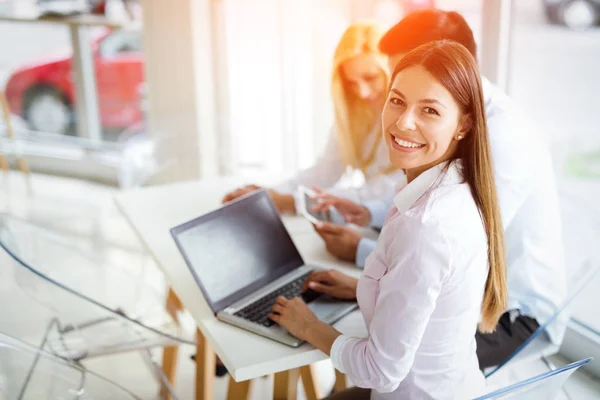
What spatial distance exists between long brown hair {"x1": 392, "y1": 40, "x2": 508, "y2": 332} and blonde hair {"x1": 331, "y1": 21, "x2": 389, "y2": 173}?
676 mm

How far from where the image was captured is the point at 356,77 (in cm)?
200

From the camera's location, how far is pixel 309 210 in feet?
6.68

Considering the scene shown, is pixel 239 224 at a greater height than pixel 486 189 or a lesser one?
lesser

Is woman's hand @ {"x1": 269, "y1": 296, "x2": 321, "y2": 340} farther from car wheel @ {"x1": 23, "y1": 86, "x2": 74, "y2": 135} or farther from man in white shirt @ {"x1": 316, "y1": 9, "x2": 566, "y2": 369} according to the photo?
car wheel @ {"x1": 23, "y1": 86, "x2": 74, "y2": 135}

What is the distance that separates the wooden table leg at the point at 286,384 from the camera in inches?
61.7

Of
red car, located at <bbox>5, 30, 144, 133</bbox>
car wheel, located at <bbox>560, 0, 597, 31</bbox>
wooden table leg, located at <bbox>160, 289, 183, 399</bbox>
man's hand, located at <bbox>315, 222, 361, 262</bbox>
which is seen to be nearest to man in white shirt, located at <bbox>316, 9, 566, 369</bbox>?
man's hand, located at <bbox>315, 222, 361, 262</bbox>

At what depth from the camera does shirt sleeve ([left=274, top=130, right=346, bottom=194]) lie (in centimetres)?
234

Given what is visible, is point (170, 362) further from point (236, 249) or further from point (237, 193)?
point (236, 249)

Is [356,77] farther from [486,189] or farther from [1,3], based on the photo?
[1,3]

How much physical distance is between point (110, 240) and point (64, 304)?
7.22 feet

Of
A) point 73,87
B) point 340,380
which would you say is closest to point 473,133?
point 340,380

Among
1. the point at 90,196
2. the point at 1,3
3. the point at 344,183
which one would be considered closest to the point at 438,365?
the point at 344,183

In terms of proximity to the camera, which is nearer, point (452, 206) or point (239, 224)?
point (452, 206)

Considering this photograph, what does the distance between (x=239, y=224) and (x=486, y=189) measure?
0.62 meters
